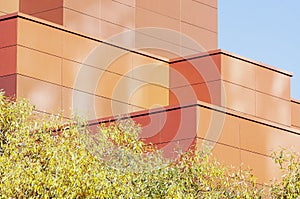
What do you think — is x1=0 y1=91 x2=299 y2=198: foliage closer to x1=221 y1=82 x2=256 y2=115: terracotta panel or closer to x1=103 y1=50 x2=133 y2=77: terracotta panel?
x1=221 y1=82 x2=256 y2=115: terracotta panel

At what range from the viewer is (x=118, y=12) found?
141 feet

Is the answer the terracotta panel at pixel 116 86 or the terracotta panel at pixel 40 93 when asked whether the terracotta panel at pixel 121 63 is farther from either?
the terracotta panel at pixel 40 93

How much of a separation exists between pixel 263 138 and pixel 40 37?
27.2 ft

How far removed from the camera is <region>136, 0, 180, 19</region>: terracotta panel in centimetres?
4441

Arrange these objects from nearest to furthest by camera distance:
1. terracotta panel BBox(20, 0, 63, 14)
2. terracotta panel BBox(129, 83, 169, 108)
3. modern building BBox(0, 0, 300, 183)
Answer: modern building BBox(0, 0, 300, 183), terracotta panel BBox(129, 83, 169, 108), terracotta panel BBox(20, 0, 63, 14)

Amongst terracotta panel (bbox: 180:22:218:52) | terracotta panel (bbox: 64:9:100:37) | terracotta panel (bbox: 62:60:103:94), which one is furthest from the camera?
terracotta panel (bbox: 180:22:218:52)

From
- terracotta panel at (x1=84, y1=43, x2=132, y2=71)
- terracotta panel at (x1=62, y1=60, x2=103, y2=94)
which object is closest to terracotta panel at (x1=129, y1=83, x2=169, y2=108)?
terracotta panel at (x1=84, y1=43, x2=132, y2=71)

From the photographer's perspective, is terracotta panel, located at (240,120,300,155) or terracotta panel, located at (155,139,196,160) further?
terracotta panel, located at (240,120,300,155)

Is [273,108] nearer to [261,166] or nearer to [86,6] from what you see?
[261,166]

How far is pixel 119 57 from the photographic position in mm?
38625

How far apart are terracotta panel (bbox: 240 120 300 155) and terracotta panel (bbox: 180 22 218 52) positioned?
40.1 feet

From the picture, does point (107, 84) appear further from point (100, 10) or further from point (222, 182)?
point (222, 182)

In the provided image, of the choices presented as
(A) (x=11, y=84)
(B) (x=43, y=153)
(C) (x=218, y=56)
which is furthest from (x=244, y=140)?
(B) (x=43, y=153)

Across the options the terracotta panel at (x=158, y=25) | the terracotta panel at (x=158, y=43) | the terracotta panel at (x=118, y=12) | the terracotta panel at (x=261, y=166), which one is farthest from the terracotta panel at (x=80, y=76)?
the terracotta panel at (x=261, y=166)
